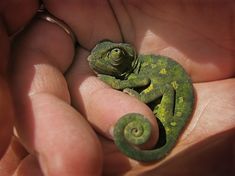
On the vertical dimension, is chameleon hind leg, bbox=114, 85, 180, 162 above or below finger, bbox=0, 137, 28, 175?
above

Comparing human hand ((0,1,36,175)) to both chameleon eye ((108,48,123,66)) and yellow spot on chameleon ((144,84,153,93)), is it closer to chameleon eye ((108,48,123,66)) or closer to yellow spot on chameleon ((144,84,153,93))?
chameleon eye ((108,48,123,66))

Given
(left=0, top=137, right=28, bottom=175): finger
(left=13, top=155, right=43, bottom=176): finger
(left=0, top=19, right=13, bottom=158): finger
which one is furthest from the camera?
(left=0, top=137, right=28, bottom=175): finger

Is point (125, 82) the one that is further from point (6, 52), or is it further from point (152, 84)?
point (6, 52)

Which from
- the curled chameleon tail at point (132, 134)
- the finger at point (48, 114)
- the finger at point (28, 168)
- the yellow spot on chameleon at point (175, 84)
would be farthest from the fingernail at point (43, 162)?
the yellow spot on chameleon at point (175, 84)

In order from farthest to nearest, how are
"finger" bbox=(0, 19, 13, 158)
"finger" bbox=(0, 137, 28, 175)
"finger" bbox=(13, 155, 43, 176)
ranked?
1. "finger" bbox=(0, 137, 28, 175)
2. "finger" bbox=(13, 155, 43, 176)
3. "finger" bbox=(0, 19, 13, 158)

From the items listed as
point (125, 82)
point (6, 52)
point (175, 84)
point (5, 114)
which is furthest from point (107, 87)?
point (5, 114)

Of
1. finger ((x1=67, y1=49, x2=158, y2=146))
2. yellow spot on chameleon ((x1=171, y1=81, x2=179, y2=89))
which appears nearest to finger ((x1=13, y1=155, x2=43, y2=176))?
finger ((x1=67, y1=49, x2=158, y2=146))
